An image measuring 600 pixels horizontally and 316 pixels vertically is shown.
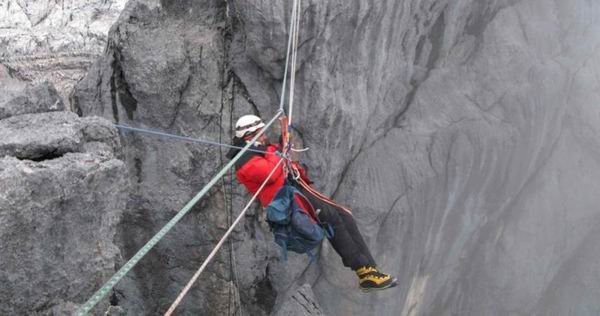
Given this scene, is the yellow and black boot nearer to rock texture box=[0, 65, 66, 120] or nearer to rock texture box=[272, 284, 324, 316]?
rock texture box=[272, 284, 324, 316]

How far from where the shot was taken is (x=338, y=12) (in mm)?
6230

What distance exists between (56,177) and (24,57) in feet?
26.4

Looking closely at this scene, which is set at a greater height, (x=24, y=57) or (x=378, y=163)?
(x=24, y=57)

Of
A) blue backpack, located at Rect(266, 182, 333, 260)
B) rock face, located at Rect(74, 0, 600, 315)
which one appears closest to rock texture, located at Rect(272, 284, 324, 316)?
rock face, located at Rect(74, 0, 600, 315)

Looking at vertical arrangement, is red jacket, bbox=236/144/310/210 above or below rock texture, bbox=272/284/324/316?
above

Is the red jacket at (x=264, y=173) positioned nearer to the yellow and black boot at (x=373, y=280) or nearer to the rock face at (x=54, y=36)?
the yellow and black boot at (x=373, y=280)

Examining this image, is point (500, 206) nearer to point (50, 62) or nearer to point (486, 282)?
point (486, 282)

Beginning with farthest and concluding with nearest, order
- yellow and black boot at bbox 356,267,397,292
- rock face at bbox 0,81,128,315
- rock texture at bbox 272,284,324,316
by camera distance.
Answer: rock texture at bbox 272,284,324,316
yellow and black boot at bbox 356,267,397,292
rock face at bbox 0,81,128,315

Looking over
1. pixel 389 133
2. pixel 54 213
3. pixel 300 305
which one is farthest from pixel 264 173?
pixel 389 133

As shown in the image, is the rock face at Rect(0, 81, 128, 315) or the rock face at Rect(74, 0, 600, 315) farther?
the rock face at Rect(74, 0, 600, 315)

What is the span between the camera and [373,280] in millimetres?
5512

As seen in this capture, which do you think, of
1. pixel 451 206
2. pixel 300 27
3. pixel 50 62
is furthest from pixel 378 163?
pixel 50 62

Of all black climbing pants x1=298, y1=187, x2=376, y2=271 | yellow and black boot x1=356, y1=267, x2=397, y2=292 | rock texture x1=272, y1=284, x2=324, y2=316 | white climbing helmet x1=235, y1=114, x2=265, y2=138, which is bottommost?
rock texture x1=272, y1=284, x2=324, y2=316

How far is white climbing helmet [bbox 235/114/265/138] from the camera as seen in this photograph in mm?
5215
